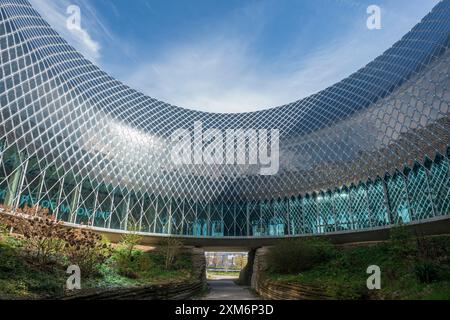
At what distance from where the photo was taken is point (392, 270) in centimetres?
1549

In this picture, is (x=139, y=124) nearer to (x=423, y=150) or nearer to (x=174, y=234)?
(x=174, y=234)

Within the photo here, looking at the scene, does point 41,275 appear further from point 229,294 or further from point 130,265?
point 229,294

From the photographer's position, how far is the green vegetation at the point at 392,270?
12223mm

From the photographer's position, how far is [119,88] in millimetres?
48000

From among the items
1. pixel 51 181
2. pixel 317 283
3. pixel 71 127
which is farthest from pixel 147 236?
pixel 317 283

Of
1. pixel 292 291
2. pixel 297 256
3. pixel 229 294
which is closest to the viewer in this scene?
pixel 292 291

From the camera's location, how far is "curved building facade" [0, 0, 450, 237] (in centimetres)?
3111
